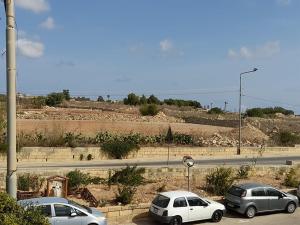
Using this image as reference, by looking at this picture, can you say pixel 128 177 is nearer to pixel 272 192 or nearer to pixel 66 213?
pixel 272 192

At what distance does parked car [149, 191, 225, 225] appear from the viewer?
62.8 ft

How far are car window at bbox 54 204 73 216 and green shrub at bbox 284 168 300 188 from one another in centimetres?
1591

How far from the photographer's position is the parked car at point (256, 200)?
21.6 meters

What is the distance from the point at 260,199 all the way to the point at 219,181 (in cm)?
381

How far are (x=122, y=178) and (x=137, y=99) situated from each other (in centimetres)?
6647

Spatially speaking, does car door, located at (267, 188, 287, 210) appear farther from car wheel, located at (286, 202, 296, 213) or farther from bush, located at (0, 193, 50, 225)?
bush, located at (0, 193, 50, 225)

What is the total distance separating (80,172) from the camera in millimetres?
26562

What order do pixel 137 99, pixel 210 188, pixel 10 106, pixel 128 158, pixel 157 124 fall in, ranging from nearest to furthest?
pixel 10 106 < pixel 210 188 < pixel 128 158 < pixel 157 124 < pixel 137 99

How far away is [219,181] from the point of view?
1006 inches

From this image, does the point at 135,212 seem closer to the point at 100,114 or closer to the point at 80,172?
the point at 80,172

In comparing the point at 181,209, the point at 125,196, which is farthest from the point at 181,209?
the point at 125,196

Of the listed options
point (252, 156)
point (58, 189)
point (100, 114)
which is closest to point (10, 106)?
point (58, 189)

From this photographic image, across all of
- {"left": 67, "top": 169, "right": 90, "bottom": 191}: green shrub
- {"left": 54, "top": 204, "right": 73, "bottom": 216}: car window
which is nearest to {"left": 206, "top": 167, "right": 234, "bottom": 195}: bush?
{"left": 67, "top": 169, "right": 90, "bottom": 191}: green shrub

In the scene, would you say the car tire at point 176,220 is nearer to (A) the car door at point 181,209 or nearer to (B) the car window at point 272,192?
(A) the car door at point 181,209
